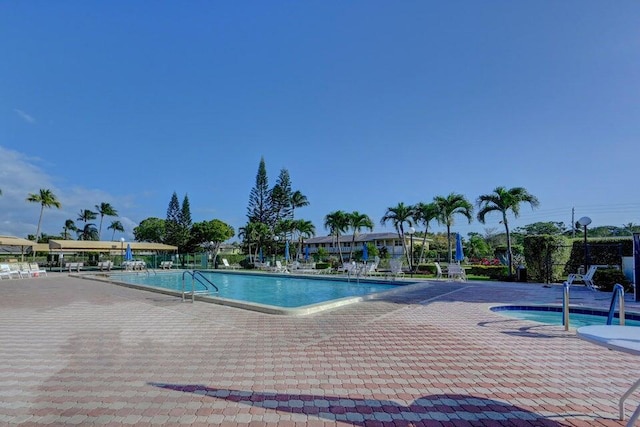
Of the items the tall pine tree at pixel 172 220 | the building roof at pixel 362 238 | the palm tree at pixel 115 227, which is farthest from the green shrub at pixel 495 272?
the palm tree at pixel 115 227

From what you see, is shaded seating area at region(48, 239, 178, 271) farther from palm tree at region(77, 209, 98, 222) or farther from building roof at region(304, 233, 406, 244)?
palm tree at region(77, 209, 98, 222)

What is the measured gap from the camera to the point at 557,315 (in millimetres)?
7598

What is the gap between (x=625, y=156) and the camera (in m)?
16.0

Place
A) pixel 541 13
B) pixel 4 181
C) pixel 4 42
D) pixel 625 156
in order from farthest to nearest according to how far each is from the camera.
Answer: pixel 4 181
pixel 625 156
pixel 4 42
pixel 541 13

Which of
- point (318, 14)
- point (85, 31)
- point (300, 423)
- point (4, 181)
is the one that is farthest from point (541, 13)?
point (4, 181)

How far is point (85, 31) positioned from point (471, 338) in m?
14.3

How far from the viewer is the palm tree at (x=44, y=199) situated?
3625 centimetres

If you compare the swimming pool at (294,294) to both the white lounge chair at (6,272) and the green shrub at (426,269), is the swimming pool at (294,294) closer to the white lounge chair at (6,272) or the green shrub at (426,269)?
the white lounge chair at (6,272)

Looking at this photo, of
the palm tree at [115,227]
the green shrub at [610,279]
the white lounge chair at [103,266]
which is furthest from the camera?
the palm tree at [115,227]

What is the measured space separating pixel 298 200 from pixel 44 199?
26478 mm

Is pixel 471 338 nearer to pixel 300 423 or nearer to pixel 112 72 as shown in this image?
pixel 300 423

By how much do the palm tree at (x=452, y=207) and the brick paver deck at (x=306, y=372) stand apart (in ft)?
55.3

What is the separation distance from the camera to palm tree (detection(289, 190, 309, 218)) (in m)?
42.4

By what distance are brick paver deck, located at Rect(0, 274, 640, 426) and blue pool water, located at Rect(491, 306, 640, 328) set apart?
5.69ft
